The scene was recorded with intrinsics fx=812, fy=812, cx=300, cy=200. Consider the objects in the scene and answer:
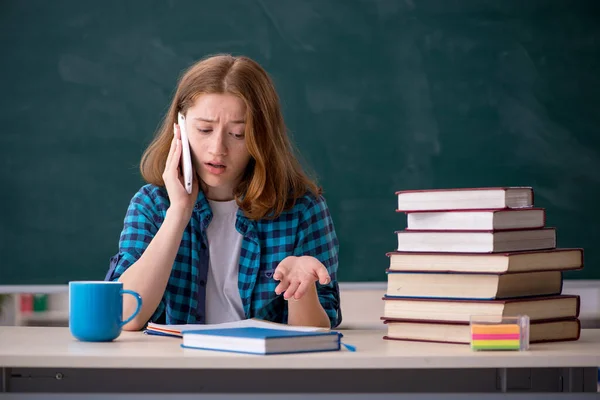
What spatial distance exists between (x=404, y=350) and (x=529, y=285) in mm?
323

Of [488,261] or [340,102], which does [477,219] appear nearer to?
[488,261]

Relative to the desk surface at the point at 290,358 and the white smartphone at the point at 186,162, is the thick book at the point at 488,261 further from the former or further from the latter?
the white smartphone at the point at 186,162

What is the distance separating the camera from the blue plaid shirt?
2.07 meters

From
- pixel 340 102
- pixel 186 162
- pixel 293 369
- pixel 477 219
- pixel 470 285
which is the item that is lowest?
pixel 293 369

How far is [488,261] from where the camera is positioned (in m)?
1.50

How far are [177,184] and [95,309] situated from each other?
1.86ft

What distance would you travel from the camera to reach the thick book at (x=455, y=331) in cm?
148

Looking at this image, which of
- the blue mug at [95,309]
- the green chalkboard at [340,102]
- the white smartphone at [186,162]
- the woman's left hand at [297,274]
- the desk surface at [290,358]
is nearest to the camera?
the desk surface at [290,358]

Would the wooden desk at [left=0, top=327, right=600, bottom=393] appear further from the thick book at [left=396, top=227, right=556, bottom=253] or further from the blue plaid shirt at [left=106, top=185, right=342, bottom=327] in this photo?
the blue plaid shirt at [left=106, top=185, right=342, bottom=327]

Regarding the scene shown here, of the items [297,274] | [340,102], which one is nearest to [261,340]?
[297,274]

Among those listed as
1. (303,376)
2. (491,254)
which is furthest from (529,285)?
(303,376)

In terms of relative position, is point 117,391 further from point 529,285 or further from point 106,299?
point 529,285

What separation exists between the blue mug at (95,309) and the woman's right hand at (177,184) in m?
0.48

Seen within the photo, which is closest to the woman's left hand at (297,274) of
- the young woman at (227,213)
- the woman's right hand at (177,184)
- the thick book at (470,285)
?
the thick book at (470,285)
